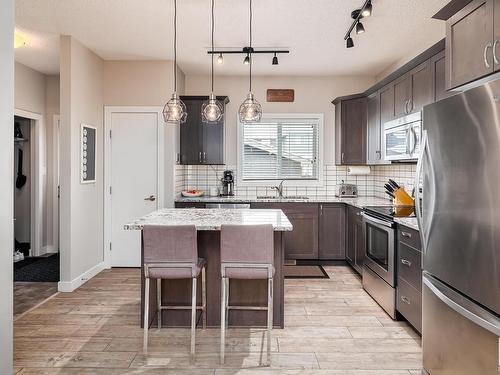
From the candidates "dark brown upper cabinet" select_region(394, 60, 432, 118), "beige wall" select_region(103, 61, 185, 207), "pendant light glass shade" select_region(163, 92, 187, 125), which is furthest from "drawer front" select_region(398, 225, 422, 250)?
"beige wall" select_region(103, 61, 185, 207)

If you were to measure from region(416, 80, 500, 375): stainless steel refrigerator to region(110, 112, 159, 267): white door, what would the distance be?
11.7 ft

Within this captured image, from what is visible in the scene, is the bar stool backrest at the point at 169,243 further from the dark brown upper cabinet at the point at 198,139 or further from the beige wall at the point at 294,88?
the beige wall at the point at 294,88

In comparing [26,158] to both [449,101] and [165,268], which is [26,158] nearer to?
[165,268]

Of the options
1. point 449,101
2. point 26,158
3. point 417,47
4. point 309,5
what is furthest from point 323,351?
point 26,158

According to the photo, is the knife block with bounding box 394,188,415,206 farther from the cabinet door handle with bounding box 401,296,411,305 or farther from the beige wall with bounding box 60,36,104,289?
the beige wall with bounding box 60,36,104,289

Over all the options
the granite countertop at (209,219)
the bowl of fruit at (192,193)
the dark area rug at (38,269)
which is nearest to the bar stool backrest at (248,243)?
the granite countertop at (209,219)

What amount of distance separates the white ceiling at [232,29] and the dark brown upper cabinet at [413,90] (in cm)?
48

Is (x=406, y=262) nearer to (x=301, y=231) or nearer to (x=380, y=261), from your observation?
(x=380, y=261)

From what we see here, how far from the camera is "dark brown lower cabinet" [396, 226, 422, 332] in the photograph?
2.83 m

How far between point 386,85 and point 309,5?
1.61 metres

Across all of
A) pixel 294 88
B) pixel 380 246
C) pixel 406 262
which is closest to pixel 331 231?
pixel 380 246

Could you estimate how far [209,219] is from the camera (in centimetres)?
304

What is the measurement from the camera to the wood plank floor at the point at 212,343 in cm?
247

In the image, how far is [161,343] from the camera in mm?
2816
